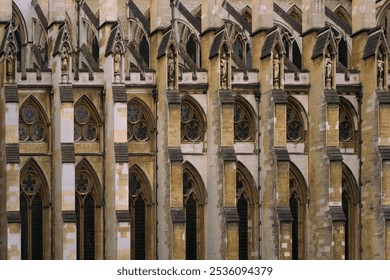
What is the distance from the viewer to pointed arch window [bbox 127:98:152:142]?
71750 mm

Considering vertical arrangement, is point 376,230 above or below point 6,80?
below

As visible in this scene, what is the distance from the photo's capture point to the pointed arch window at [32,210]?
69.9 meters

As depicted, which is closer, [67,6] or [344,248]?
[344,248]

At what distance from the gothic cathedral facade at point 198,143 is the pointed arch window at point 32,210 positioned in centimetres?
7

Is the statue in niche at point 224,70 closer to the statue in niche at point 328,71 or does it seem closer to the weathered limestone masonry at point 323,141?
the weathered limestone masonry at point 323,141

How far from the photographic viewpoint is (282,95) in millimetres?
71250

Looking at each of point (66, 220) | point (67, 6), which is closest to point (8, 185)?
point (66, 220)

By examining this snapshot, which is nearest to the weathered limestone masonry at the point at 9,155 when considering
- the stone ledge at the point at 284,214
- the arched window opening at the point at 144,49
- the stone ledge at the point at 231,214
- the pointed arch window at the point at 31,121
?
the pointed arch window at the point at 31,121

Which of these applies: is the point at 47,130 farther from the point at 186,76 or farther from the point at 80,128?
the point at 186,76

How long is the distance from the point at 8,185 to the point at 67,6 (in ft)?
39.9

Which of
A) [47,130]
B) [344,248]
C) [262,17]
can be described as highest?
[262,17]

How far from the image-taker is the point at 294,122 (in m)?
73.3

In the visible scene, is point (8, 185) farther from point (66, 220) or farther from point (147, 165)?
point (147, 165)

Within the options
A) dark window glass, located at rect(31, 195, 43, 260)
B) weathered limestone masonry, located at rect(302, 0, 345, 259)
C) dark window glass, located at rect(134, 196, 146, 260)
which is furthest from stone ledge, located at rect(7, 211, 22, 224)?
weathered limestone masonry, located at rect(302, 0, 345, 259)
